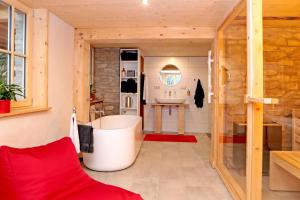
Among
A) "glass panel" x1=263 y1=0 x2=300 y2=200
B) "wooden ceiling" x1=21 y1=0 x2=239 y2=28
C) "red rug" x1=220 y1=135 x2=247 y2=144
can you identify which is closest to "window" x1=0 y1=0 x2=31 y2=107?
"wooden ceiling" x1=21 y1=0 x2=239 y2=28

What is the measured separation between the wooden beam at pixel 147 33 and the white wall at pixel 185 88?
3.18 m

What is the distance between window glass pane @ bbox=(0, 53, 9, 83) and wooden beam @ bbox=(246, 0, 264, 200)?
2.59 metres

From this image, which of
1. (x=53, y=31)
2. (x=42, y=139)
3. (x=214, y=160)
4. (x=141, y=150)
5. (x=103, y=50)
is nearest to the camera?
(x=42, y=139)

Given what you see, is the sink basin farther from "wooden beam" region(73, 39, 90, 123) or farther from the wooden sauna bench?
the wooden sauna bench

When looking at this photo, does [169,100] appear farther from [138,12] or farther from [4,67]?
[4,67]

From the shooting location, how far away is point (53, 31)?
3295mm

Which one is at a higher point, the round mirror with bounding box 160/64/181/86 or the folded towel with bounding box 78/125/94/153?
the round mirror with bounding box 160/64/181/86

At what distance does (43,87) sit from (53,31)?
0.82 m

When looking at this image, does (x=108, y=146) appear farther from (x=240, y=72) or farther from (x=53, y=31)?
(x=240, y=72)

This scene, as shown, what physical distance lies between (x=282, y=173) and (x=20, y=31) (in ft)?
12.0

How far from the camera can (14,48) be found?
109 inches

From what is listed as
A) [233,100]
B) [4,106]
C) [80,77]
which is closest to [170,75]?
[80,77]

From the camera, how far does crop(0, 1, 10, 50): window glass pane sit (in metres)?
2.59

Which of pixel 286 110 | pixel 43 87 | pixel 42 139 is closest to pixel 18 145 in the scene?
pixel 42 139
